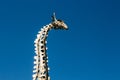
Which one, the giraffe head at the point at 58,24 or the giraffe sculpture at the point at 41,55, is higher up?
the giraffe head at the point at 58,24

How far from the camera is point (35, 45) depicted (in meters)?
25.0

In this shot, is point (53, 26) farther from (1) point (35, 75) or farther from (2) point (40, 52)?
(1) point (35, 75)

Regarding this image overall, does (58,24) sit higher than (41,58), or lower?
higher

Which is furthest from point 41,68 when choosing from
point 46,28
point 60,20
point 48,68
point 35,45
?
point 60,20

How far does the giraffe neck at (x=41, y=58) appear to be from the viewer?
77.7ft

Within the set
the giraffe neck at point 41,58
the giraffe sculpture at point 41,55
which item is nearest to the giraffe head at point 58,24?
the giraffe sculpture at point 41,55

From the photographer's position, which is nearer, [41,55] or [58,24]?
[41,55]

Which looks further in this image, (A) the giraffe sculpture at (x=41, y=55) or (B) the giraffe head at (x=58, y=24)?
(B) the giraffe head at (x=58, y=24)

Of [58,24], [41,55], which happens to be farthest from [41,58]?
[58,24]

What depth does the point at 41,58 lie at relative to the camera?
24.4m

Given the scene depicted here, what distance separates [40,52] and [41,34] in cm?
178

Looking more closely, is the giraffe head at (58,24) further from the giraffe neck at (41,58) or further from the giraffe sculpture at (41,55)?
the giraffe neck at (41,58)

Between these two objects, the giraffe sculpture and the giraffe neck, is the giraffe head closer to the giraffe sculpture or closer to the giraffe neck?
the giraffe sculpture

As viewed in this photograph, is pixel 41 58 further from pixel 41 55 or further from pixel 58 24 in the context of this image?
pixel 58 24
